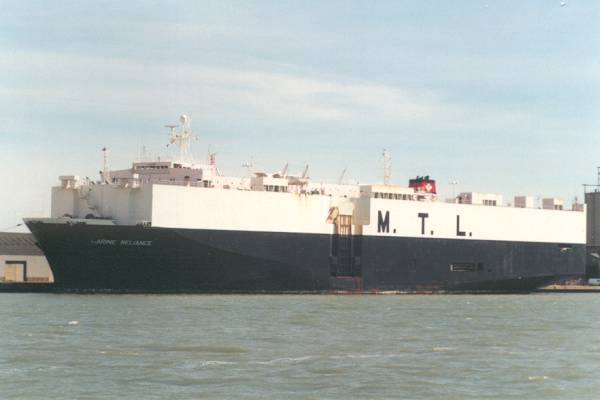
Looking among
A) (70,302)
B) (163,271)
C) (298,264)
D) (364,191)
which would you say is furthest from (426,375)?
(364,191)

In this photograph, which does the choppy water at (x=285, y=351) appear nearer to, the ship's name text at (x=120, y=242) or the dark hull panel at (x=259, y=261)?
the dark hull panel at (x=259, y=261)

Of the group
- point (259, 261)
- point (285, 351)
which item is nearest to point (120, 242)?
point (259, 261)

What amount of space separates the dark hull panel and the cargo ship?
6 centimetres

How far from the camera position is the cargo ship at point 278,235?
53.5 m

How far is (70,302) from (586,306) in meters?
26.0

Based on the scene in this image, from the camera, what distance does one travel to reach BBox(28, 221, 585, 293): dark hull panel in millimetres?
53250

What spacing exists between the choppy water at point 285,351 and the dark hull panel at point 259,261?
434 centimetres

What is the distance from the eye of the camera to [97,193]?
185 ft

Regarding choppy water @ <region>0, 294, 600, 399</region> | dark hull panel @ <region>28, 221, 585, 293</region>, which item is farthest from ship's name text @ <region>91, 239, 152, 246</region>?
choppy water @ <region>0, 294, 600, 399</region>

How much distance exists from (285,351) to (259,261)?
84.2 feet

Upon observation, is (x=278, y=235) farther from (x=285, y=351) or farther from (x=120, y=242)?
(x=285, y=351)

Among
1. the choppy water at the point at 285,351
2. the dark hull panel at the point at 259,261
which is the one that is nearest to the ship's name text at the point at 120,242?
the dark hull panel at the point at 259,261

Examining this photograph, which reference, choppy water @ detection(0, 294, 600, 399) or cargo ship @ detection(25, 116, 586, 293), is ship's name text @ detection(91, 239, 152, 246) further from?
choppy water @ detection(0, 294, 600, 399)

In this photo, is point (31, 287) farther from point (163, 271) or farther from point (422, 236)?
point (422, 236)
